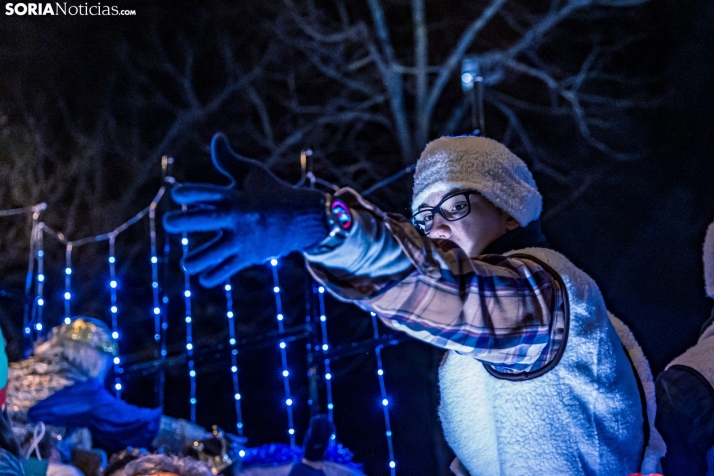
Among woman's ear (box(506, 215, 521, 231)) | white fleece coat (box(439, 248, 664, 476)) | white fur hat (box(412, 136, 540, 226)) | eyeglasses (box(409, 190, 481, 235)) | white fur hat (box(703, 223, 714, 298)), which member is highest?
white fur hat (box(412, 136, 540, 226))

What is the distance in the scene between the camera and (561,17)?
4.63 m

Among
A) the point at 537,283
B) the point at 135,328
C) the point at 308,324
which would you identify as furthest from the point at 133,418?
the point at 135,328

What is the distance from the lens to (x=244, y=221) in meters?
0.67

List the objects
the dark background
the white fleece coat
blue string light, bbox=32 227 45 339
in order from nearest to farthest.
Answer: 1. the white fleece coat
2. the dark background
3. blue string light, bbox=32 227 45 339

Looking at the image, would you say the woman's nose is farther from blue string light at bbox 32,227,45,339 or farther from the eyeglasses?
blue string light at bbox 32,227,45,339

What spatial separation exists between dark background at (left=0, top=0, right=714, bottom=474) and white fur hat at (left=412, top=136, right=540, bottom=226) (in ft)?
7.41

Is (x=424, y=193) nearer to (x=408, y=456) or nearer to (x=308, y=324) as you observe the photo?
(x=308, y=324)

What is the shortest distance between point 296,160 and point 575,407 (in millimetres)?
4421

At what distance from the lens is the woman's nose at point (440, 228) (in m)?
1.10

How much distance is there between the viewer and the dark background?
358 centimetres

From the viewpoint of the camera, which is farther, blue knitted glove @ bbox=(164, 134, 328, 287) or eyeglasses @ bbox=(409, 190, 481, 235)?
eyeglasses @ bbox=(409, 190, 481, 235)

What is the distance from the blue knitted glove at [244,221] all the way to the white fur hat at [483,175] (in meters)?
0.44

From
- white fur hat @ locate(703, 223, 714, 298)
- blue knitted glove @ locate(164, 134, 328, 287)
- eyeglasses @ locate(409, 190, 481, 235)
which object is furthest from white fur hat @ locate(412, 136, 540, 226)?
white fur hat @ locate(703, 223, 714, 298)

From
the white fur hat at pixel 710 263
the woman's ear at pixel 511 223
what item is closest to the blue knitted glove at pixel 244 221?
the woman's ear at pixel 511 223
